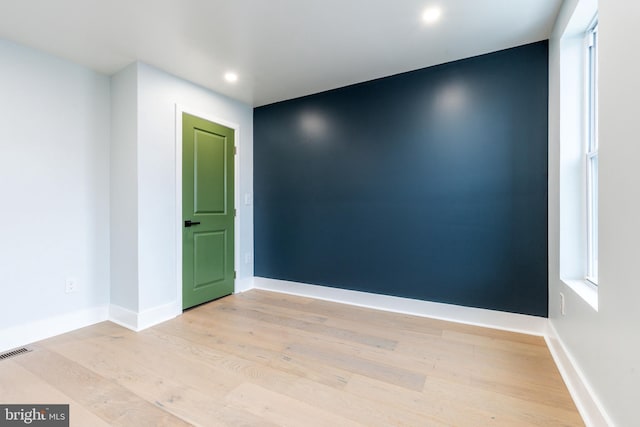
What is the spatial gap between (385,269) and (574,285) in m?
1.53

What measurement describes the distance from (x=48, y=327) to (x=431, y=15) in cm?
385

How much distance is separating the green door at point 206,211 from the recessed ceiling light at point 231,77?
1.73 feet

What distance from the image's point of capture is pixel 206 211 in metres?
3.25

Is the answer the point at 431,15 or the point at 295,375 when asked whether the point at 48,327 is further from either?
the point at 431,15

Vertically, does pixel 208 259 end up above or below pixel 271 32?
below

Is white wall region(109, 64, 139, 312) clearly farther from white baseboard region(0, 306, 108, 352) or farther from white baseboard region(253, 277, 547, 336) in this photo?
white baseboard region(253, 277, 547, 336)

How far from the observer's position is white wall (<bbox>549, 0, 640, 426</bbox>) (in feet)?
3.52

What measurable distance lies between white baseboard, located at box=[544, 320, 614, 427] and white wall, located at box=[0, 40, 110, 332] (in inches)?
144

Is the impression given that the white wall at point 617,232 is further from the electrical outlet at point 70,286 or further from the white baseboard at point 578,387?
the electrical outlet at point 70,286

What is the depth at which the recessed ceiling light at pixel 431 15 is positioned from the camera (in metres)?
1.99

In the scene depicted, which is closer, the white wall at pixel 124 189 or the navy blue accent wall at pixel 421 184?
the navy blue accent wall at pixel 421 184

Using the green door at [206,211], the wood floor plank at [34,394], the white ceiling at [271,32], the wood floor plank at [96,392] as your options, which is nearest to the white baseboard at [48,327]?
the wood floor plank at [96,392]

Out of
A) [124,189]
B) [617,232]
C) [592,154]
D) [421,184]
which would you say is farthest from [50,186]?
[592,154]

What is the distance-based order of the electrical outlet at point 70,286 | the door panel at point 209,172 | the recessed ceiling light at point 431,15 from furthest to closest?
the door panel at point 209,172 < the electrical outlet at point 70,286 < the recessed ceiling light at point 431,15
